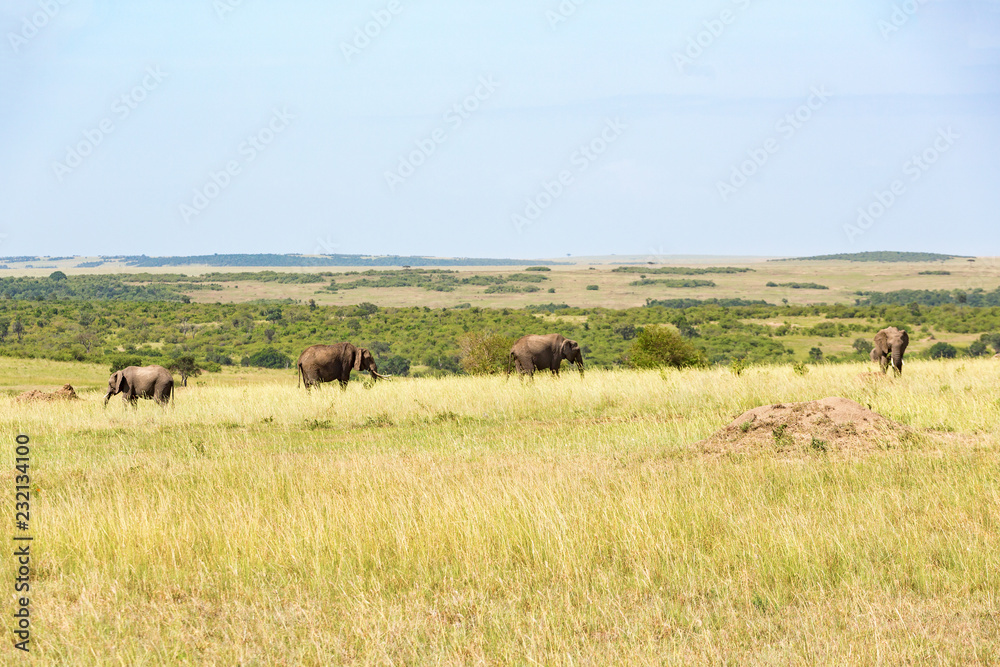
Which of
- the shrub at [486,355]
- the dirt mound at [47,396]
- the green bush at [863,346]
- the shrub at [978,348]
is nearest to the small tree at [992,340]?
the shrub at [978,348]

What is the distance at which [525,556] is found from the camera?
6930 millimetres

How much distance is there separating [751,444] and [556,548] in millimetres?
5957

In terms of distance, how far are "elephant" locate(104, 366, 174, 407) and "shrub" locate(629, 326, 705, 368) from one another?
17286mm

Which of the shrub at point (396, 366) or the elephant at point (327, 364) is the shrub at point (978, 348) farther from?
the elephant at point (327, 364)

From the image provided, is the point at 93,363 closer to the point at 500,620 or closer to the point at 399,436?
the point at 399,436

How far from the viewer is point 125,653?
5207mm

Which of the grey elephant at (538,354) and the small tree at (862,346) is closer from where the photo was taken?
the grey elephant at (538,354)

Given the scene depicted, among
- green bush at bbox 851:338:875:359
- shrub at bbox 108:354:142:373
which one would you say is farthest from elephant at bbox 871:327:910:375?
green bush at bbox 851:338:875:359

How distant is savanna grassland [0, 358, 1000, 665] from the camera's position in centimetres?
526

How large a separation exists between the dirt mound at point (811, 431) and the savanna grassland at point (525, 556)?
34cm

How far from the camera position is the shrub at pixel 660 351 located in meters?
32.3

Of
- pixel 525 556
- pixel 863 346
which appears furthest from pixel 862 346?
pixel 525 556

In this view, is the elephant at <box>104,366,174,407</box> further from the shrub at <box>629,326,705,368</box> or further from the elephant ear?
the elephant ear

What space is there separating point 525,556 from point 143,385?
17.2 meters
